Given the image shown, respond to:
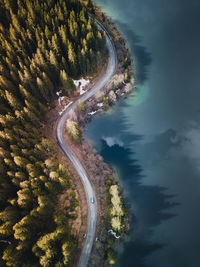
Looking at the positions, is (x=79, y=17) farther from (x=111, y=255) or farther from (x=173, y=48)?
(x=111, y=255)

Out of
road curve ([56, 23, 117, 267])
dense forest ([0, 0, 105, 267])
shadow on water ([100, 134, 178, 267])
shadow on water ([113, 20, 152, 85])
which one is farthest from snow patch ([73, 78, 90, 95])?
shadow on water ([100, 134, 178, 267])

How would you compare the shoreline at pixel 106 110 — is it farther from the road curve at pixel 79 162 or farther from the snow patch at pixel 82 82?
the snow patch at pixel 82 82

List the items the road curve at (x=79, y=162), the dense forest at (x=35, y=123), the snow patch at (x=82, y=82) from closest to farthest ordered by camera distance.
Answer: the dense forest at (x=35, y=123), the road curve at (x=79, y=162), the snow patch at (x=82, y=82)

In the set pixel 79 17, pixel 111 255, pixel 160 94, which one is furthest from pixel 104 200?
pixel 79 17

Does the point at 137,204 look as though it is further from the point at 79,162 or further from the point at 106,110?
the point at 106,110

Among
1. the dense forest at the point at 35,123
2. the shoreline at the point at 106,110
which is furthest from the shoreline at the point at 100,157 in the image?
the dense forest at the point at 35,123

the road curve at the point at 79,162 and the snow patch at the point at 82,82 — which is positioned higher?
the snow patch at the point at 82,82
